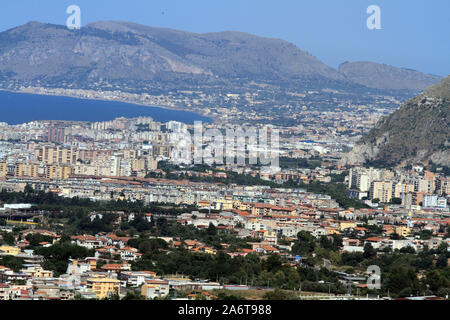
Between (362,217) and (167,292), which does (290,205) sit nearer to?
(362,217)

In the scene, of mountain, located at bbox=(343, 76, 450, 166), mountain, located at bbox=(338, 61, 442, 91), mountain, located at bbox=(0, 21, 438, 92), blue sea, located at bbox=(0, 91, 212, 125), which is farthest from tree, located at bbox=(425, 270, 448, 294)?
mountain, located at bbox=(338, 61, 442, 91)

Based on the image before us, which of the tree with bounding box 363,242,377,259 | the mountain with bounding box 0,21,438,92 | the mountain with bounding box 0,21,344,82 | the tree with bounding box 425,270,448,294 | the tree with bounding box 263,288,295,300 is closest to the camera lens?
the tree with bounding box 263,288,295,300

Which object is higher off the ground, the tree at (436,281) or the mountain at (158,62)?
the mountain at (158,62)

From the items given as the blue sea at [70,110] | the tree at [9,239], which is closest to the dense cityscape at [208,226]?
the tree at [9,239]

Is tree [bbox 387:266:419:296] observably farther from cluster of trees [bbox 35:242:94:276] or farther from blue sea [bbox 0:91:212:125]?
blue sea [bbox 0:91:212:125]

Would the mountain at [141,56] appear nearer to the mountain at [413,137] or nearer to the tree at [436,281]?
the mountain at [413,137]

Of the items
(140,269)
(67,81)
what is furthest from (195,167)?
(67,81)

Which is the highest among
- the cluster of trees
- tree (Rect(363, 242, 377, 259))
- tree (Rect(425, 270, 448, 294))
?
the cluster of trees
